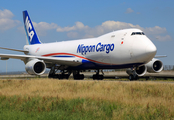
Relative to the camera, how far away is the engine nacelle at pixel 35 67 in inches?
844

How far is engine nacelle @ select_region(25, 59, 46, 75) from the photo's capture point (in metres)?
21.4

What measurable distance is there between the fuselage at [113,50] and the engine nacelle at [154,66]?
3.75m

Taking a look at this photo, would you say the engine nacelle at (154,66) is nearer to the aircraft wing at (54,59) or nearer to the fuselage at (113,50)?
the fuselage at (113,50)

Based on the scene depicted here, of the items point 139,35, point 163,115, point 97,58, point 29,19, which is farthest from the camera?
point 29,19

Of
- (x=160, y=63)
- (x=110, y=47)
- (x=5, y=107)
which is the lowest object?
(x=5, y=107)

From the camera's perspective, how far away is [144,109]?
28.7 ft

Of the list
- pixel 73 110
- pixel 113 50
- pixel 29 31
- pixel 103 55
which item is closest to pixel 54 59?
pixel 103 55

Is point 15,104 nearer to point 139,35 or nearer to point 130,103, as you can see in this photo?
point 130,103

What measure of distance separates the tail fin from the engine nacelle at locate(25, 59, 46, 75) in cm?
1066

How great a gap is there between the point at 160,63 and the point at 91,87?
10.6m

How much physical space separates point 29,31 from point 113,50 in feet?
58.1

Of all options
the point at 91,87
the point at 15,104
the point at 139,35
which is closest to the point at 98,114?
the point at 15,104

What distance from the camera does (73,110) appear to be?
360 inches

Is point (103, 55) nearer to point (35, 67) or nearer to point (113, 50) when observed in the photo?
point (113, 50)
